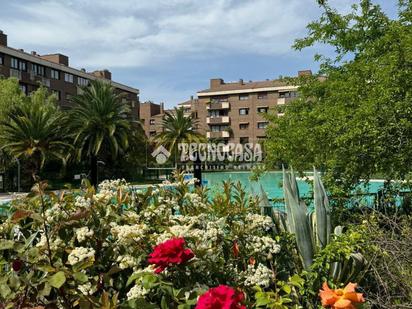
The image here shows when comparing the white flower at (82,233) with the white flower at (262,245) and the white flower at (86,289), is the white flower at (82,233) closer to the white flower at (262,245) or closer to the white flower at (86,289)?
the white flower at (86,289)

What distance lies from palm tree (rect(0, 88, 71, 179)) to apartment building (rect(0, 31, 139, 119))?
32.3ft

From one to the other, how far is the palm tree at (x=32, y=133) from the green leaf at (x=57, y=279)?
2751 centimetres

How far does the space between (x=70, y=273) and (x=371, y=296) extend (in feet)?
7.58

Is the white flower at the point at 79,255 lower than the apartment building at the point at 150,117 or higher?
lower

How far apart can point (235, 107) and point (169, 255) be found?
6997 cm

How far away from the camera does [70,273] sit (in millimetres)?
2137

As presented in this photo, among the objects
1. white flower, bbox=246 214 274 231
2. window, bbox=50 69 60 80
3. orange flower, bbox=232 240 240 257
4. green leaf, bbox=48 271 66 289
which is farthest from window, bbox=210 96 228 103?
green leaf, bbox=48 271 66 289

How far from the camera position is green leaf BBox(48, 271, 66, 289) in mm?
1960

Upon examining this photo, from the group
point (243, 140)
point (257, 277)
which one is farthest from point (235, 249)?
point (243, 140)

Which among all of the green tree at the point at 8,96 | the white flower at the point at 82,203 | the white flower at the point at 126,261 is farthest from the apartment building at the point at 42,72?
the white flower at the point at 126,261

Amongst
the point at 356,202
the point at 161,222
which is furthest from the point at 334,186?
the point at 161,222

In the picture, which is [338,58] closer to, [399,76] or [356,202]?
[399,76]

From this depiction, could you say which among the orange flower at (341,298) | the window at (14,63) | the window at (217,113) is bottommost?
the orange flower at (341,298)

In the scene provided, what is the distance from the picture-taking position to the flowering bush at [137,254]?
2.13 meters
